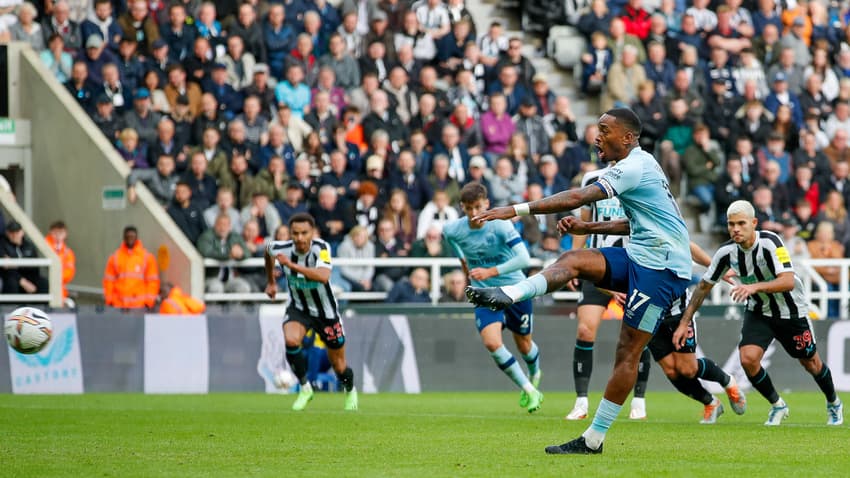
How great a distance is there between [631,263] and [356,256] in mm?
11708

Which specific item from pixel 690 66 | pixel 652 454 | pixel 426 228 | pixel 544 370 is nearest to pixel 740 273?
pixel 652 454

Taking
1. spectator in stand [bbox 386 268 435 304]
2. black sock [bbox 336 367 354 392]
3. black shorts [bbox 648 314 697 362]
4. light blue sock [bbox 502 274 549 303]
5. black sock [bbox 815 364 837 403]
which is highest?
light blue sock [bbox 502 274 549 303]

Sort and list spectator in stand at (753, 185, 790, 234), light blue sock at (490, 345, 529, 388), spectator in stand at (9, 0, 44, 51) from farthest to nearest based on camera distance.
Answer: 1. spectator in stand at (753, 185, 790, 234)
2. spectator in stand at (9, 0, 44, 51)
3. light blue sock at (490, 345, 529, 388)

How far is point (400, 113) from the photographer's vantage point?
78.3 feet

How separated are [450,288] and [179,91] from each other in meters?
5.13

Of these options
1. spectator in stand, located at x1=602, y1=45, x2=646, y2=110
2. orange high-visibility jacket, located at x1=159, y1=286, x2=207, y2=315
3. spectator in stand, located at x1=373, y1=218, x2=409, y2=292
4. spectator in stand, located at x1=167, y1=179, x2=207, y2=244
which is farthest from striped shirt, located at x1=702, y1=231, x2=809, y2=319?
spectator in stand, located at x1=602, y1=45, x2=646, y2=110

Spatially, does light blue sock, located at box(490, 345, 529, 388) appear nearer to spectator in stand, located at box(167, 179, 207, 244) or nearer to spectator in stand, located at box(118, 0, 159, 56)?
spectator in stand, located at box(167, 179, 207, 244)

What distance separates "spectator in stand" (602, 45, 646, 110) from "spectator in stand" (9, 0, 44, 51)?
9337 millimetres

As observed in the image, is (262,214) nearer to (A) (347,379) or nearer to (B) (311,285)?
(B) (311,285)

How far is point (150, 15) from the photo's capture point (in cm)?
2316

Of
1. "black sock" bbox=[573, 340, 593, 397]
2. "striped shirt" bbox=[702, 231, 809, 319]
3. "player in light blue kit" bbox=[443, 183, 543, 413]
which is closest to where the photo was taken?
"striped shirt" bbox=[702, 231, 809, 319]

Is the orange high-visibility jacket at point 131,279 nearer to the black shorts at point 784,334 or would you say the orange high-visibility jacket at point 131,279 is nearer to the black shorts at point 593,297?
the black shorts at point 593,297

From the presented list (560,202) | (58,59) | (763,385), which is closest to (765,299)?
(763,385)

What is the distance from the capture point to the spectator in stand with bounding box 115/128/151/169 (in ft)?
71.8
